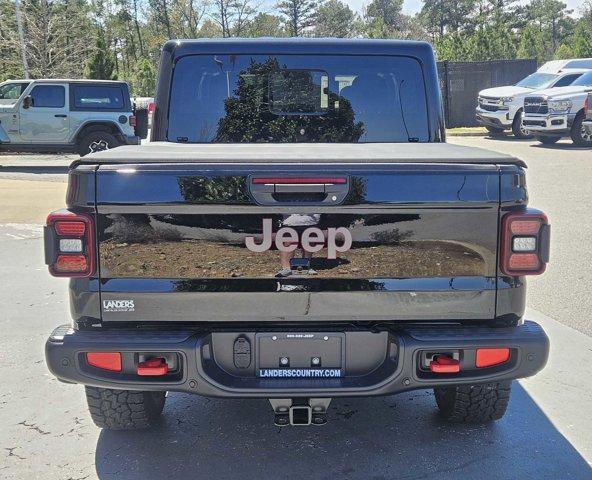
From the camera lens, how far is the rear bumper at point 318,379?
2980 millimetres

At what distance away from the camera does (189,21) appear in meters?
56.7

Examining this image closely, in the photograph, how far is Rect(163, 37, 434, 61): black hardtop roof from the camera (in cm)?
457

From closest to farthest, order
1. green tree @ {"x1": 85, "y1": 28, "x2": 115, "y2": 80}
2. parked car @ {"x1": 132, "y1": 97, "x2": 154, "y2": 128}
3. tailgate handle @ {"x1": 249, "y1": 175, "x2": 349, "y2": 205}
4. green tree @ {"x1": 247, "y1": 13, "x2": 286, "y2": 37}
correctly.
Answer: tailgate handle @ {"x1": 249, "y1": 175, "x2": 349, "y2": 205}, parked car @ {"x1": 132, "y1": 97, "x2": 154, "y2": 128}, green tree @ {"x1": 85, "y1": 28, "x2": 115, "y2": 80}, green tree @ {"x1": 247, "y1": 13, "x2": 286, "y2": 37}

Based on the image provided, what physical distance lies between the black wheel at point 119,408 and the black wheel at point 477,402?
4.89 feet

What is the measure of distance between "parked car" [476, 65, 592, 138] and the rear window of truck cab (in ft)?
58.4

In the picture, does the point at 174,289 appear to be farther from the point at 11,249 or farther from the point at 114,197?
the point at 11,249

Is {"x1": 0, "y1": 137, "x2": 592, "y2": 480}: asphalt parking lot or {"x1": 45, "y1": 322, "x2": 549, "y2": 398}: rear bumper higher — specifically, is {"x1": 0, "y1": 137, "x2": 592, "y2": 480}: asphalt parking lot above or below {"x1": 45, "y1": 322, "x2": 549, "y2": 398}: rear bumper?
below

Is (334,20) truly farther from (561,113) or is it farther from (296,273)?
(296,273)

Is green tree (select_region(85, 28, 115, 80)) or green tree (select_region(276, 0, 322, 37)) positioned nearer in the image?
green tree (select_region(85, 28, 115, 80))

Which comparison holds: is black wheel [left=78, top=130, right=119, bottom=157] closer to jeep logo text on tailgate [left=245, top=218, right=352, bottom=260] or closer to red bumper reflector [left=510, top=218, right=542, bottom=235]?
jeep logo text on tailgate [left=245, top=218, right=352, bottom=260]

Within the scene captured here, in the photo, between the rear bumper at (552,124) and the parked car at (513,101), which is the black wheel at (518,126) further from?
the rear bumper at (552,124)

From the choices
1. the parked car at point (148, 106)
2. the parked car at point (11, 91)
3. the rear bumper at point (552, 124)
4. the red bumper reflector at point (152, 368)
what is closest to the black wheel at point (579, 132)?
the rear bumper at point (552, 124)

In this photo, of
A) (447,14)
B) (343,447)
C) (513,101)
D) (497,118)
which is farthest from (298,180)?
(447,14)

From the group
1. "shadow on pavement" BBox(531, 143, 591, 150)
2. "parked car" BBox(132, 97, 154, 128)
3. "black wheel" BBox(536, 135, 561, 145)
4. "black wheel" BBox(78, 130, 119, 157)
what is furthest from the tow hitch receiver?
"black wheel" BBox(536, 135, 561, 145)
